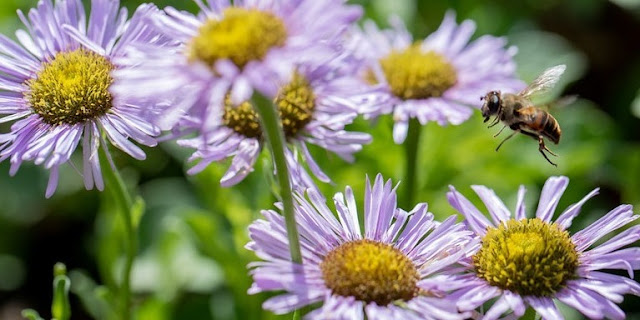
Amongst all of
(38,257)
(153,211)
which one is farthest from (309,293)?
(38,257)

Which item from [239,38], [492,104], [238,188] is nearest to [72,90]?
[239,38]

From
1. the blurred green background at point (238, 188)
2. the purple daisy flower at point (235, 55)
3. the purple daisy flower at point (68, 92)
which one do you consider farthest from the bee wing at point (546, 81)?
the purple daisy flower at point (68, 92)

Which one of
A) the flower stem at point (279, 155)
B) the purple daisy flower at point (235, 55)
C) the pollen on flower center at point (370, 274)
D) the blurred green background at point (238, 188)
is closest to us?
the purple daisy flower at point (235, 55)

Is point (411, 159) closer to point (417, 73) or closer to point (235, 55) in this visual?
point (417, 73)

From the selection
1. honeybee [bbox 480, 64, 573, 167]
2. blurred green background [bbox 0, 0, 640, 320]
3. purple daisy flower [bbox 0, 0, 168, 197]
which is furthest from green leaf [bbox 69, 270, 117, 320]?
honeybee [bbox 480, 64, 573, 167]

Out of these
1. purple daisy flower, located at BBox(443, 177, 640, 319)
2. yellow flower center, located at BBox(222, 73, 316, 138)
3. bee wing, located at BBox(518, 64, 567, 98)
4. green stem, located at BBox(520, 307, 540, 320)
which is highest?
yellow flower center, located at BBox(222, 73, 316, 138)

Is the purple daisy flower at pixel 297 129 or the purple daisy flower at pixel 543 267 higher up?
the purple daisy flower at pixel 297 129

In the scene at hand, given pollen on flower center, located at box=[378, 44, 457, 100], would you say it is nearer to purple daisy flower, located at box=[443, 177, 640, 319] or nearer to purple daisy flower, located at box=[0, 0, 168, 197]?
purple daisy flower, located at box=[443, 177, 640, 319]

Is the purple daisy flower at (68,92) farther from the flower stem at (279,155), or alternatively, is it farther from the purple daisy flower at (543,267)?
the purple daisy flower at (543,267)
